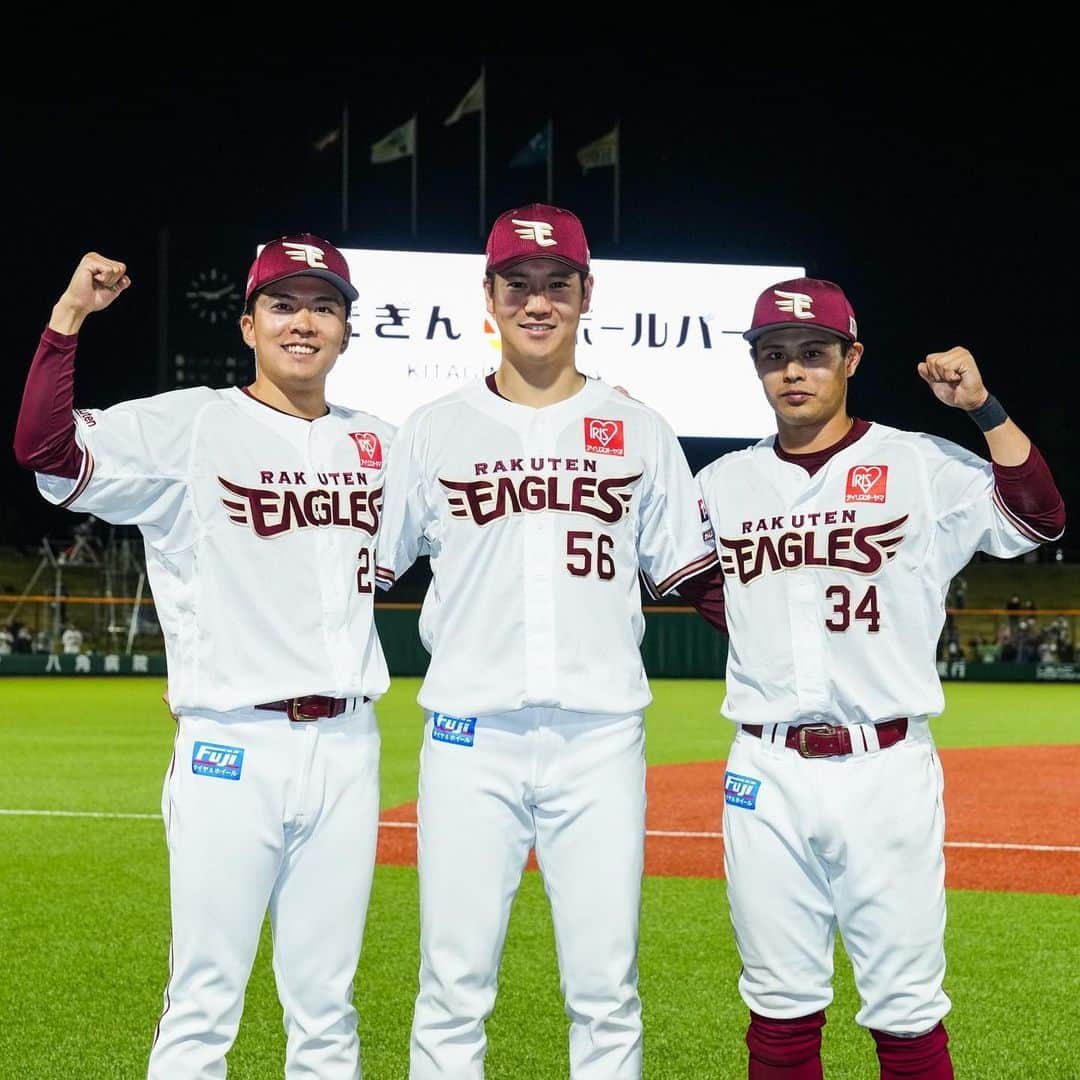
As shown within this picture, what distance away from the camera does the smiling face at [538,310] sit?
10.0 ft

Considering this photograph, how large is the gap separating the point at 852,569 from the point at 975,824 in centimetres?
513

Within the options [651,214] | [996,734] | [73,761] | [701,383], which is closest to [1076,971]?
[73,761]

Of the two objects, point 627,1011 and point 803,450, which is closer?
point 627,1011

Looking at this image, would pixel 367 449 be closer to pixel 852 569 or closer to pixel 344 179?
pixel 852 569

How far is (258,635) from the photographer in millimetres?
2943

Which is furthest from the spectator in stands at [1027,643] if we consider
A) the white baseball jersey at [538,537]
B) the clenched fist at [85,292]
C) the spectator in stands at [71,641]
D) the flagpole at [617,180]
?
the clenched fist at [85,292]

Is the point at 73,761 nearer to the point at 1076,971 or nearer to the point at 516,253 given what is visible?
the point at 1076,971

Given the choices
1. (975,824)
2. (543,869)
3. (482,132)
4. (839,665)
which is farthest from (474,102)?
(543,869)

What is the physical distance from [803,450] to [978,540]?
17.3 inches

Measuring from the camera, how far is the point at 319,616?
2.97 m

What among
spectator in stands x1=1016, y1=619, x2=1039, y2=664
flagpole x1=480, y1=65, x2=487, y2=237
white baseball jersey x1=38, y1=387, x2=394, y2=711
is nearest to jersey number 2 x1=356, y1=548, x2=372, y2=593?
white baseball jersey x1=38, y1=387, x2=394, y2=711

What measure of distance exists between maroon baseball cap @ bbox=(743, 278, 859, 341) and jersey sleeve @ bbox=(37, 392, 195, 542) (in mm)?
1311

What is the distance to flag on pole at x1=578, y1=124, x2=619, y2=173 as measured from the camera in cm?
2106

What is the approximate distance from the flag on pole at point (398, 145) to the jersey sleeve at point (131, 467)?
18907 millimetres
